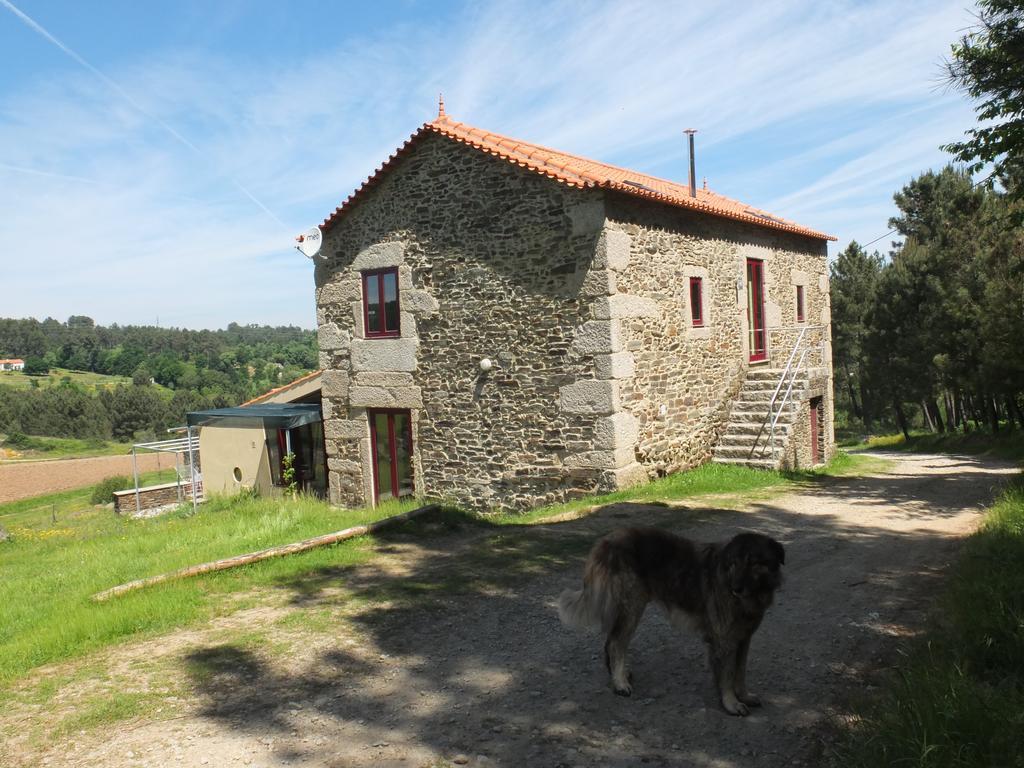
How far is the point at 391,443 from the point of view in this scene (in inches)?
537

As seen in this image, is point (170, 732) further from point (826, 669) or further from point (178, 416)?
point (178, 416)

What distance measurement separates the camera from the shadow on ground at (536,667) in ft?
12.2

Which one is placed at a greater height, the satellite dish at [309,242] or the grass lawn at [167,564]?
the satellite dish at [309,242]

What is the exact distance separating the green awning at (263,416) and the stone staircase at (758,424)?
359 inches

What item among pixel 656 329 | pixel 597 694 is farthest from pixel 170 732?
pixel 656 329

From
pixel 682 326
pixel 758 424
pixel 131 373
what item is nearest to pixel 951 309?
pixel 758 424

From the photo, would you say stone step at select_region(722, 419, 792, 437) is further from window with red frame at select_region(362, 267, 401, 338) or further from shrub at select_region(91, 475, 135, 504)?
shrub at select_region(91, 475, 135, 504)

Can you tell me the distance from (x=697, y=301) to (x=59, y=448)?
65.6 metres

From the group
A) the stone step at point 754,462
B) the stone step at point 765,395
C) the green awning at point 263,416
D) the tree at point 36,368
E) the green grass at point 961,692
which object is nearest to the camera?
the green grass at point 961,692

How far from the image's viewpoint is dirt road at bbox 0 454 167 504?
3828cm

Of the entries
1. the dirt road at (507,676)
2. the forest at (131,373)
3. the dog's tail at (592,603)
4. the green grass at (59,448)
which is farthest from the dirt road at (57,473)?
the dog's tail at (592,603)

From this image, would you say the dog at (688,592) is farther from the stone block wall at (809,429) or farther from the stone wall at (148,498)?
the stone wall at (148,498)

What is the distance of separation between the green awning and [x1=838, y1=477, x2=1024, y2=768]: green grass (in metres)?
14.0

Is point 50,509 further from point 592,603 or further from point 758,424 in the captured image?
point 592,603
